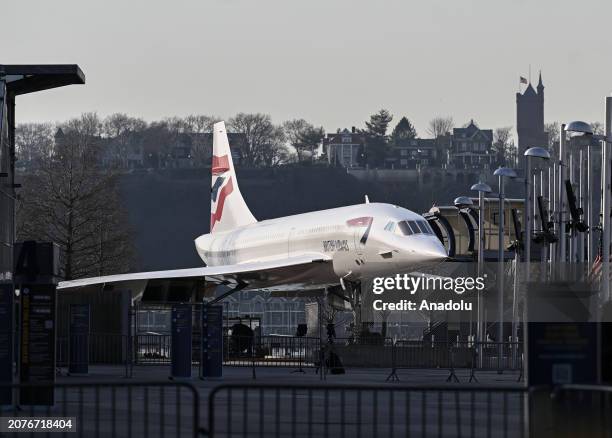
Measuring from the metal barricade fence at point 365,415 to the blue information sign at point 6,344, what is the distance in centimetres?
247

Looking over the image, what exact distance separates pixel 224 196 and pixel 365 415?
46981mm

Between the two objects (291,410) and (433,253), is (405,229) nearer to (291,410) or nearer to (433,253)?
(433,253)

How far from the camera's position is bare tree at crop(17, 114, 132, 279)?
7269 cm

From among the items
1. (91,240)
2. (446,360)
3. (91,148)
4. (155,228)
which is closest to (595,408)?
(446,360)

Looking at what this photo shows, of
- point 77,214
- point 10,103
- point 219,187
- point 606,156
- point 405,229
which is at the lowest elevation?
point 405,229

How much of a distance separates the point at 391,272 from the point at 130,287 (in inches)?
509

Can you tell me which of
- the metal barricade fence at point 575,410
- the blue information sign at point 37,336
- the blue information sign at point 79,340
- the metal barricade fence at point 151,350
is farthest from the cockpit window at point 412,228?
the metal barricade fence at point 575,410

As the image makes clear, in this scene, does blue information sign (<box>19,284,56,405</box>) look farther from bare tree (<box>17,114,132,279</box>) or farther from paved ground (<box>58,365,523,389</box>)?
bare tree (<box>17,114,132,279</box>)

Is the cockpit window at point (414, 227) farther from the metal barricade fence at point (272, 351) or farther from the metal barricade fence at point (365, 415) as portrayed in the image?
the metal barricade fence at point (365, 415)

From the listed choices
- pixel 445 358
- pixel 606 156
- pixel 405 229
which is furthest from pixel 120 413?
pixel 405 229

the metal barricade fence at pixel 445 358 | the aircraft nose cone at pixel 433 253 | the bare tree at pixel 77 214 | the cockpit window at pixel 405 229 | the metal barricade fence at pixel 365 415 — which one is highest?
the bare tree at pixel 77 214

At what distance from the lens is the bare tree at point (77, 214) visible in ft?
238

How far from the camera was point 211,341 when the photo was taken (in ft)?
101

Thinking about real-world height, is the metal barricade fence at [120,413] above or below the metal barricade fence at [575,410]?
below
